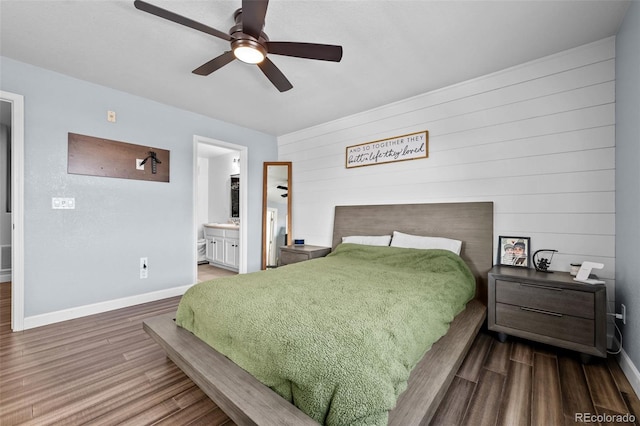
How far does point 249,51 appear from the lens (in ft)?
6.37

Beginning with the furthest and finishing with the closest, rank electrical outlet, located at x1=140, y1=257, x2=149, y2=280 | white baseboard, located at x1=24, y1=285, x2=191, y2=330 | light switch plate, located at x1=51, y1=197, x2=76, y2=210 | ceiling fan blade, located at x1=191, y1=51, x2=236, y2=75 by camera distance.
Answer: electrical outlet, located at x1=140, y1=257, x2=149, y2=280 → light switch plate, located at x1=51, y1=197, x2=76, y2=210 → white baseboard, located at x1=24, y1=285, x2=191, y2=330 → ceiling fan blade, located at x1=191, y1=51, x2=236, y2=75

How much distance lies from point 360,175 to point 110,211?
310cm

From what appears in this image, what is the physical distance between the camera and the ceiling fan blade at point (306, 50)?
6.05 feet

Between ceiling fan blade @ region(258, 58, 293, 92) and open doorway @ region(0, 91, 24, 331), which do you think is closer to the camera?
ceiling fan blade @ region(258, 58, 293, 92)

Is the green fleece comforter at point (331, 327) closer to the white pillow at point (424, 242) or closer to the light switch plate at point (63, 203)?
the white pillow at point (424, 242)

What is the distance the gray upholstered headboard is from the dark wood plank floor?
0.76m

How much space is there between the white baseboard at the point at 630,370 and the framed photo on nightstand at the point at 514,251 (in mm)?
817

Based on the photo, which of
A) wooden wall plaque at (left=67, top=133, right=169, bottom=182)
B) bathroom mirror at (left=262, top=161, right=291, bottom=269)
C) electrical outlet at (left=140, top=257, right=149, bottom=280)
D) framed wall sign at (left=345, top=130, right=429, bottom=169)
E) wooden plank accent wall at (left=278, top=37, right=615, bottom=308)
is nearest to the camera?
wooden plank accent wall at (left=278, top=37, right=615, bottom=308)

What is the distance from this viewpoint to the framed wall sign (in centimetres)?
321

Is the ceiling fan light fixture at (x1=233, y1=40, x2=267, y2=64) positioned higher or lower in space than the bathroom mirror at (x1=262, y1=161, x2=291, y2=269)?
higher

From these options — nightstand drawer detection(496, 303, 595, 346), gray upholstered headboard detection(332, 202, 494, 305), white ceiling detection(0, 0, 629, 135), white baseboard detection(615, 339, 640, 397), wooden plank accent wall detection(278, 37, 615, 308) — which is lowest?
white baseboard detection(615, 339, 640, 397)

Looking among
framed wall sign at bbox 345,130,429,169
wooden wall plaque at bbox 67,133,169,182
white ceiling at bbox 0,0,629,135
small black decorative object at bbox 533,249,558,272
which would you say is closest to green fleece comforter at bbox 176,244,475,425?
small black decorative object at bbox 533,249,558,272

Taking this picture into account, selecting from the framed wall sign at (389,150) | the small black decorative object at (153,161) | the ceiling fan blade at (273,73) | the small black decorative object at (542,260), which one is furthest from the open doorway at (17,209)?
the small black decorative object at (542,260)

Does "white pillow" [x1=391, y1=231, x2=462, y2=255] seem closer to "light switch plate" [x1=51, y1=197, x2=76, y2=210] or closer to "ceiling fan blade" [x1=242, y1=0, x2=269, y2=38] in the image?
"ceiling fan blade" [x1=242, y1=0, x2=269, y2=38]
